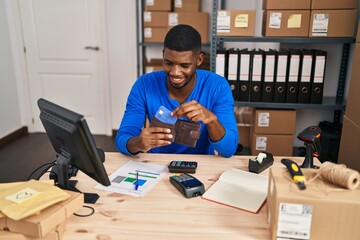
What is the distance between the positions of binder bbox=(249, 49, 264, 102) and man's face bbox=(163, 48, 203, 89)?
3.64ft

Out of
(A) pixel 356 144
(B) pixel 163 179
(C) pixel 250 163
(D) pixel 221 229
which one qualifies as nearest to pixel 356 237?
(D) pixel 221 229

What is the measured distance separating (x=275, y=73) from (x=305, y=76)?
0.76ft

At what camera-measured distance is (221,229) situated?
938 millimetres

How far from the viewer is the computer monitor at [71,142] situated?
0.89 m

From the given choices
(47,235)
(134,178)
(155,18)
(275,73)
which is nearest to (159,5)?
(155,18)

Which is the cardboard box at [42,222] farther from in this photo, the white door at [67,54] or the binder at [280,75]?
the white door at [67,54]

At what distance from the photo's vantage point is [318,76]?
255cm

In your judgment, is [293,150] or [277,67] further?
[293,150]

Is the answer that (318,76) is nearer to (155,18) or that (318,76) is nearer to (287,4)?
(287,4)

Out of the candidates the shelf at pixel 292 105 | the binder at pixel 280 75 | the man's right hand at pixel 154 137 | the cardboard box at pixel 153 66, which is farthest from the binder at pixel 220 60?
the man's right hand at pixel 154 137

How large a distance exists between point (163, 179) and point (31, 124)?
127 inches

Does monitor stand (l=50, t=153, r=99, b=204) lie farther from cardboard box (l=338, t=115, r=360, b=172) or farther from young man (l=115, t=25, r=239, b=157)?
cardboard box (l=338, t=115, r=360, b=172)

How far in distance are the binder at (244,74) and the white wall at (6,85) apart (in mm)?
2578

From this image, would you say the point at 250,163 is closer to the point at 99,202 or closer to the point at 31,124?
the point at 99,202
